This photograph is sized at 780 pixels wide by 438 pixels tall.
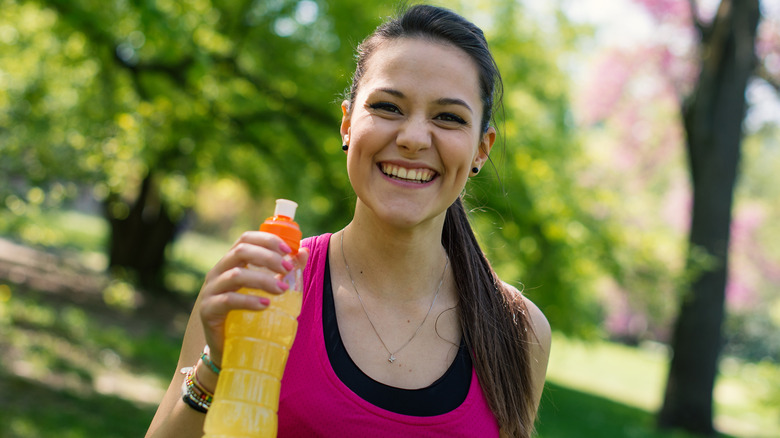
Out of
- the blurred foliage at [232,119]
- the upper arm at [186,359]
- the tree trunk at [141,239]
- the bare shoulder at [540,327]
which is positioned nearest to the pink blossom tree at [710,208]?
the blurred foliage at [232,119]

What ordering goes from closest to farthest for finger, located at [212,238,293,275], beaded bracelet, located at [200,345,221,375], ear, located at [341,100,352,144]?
finger, located at [212,238,293,275], beaded bracelet, located at [200,345,221,375], ear, located at [341,100,352,144]

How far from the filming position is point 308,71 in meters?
8.62

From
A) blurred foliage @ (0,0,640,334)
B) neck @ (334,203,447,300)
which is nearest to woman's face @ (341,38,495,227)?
neck @ (334,203,447,300)

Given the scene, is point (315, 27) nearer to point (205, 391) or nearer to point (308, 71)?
point (308, 71)

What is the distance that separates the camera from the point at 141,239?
16.7 meters

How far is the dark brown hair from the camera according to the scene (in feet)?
6.73

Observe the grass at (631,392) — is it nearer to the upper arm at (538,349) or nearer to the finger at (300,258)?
the upper arm at (538,349)

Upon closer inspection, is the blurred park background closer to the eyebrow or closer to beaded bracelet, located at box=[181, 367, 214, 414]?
the eyebrow

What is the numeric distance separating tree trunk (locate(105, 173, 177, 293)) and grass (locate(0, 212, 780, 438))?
153 centimetres

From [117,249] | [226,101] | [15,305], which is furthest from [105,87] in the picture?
[117,249]

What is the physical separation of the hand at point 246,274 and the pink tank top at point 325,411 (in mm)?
344

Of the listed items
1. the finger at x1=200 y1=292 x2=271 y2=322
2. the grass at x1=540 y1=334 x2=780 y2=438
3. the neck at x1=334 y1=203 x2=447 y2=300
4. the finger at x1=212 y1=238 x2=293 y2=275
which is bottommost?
the finger at x1=200 y1=292 x2=271 y2=322

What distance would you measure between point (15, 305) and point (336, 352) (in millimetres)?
11152

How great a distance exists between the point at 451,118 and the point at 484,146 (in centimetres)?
30
